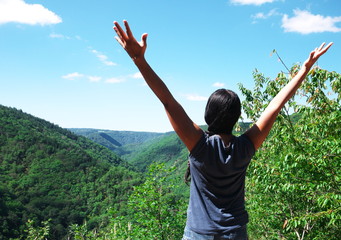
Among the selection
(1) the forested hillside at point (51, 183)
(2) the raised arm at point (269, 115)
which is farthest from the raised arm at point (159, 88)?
(1) the forested hillside at point (51, 183)

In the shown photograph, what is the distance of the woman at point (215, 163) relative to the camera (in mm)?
1125

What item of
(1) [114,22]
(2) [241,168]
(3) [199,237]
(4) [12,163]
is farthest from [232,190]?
(4) [12,163]

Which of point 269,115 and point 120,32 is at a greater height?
point 120,32

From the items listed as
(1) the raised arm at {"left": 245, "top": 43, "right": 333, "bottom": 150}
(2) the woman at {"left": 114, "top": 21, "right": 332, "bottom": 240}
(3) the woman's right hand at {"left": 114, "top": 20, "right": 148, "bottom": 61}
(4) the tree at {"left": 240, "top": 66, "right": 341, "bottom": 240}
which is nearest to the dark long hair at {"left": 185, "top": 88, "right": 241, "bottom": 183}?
(2) the woman at {"left": 114, "top": 21, "right": 332, "bottom": 240}

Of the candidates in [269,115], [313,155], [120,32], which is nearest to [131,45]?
[120,32]

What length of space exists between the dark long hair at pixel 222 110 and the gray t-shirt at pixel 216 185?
0.17 ft

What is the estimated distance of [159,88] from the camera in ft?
3.56

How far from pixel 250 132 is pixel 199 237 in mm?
493

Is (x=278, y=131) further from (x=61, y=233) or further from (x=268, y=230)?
(x=61, y=233)

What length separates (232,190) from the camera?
4.12 feet

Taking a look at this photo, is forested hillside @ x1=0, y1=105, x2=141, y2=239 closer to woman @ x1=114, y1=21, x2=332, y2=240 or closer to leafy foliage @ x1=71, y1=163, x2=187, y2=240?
leafy foliage @ x1=71, y1=163, x2=187, y2=240

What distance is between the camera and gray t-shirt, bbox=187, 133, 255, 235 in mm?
1180

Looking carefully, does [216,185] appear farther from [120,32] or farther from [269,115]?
[120,32]

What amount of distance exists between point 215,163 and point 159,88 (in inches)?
14.5
